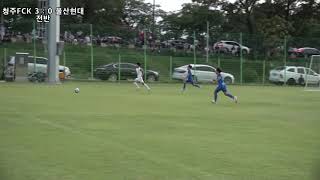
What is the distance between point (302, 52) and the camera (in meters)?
52.1

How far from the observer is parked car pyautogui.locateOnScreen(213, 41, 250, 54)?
5055cm

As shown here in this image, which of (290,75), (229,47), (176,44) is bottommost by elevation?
(290,75)

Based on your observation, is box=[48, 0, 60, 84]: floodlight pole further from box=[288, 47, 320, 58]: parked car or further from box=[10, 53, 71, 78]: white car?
box=[288, 47, 320, 58]: parked car

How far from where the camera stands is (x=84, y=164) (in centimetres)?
918

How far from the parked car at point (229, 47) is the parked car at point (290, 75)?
322cm

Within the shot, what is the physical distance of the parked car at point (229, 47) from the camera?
50547 mm

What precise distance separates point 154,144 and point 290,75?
38.5 metres

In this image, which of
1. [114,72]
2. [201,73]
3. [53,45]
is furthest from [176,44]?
[53,45]

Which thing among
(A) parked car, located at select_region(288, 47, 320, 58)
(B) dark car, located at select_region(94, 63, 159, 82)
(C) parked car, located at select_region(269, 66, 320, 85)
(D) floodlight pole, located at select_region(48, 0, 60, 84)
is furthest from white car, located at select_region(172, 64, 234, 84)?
(D) floodlight pole, located at select_region(48, 0, 60, 84)

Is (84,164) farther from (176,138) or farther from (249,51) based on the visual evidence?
(249,51)

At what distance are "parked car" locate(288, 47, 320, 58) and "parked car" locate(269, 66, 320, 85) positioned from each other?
3388mm

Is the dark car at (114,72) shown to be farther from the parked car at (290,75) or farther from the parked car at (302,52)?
the parked car at (302,52)

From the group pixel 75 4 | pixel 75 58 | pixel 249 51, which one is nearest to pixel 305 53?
pixel 249 51

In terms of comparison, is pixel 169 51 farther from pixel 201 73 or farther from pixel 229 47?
pixel 201 73
